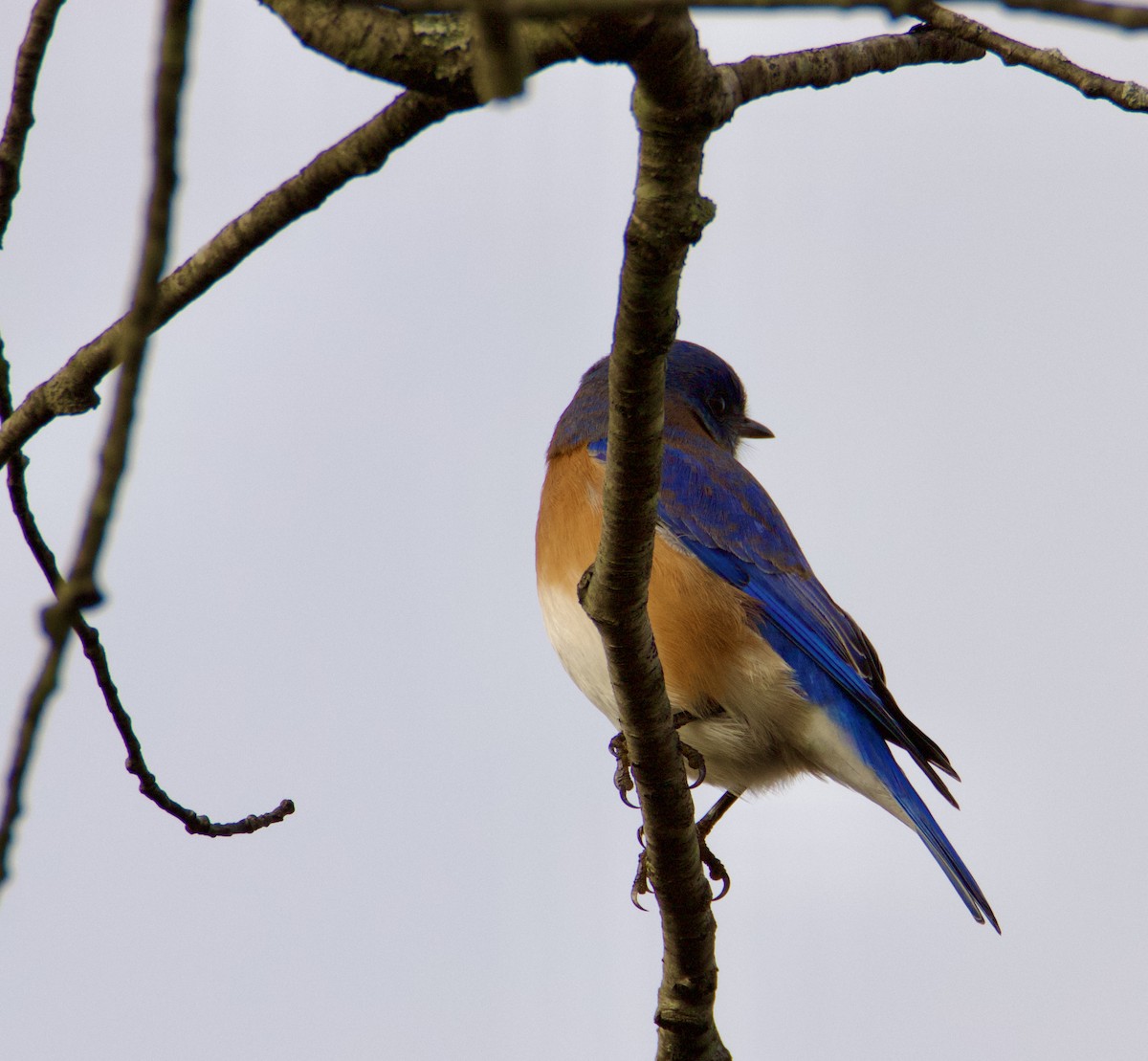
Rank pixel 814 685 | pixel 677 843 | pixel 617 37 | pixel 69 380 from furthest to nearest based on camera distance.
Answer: pixel 814 685 → pixel 677 843 → pixel 69 380 → pixel 617 37

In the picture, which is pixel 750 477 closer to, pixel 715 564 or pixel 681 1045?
pixel 715 564

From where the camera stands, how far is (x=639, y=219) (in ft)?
6.68

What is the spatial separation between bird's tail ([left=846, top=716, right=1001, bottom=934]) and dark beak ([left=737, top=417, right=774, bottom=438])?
2.07 m

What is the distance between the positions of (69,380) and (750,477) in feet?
12.7

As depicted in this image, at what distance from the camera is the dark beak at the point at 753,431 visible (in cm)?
664

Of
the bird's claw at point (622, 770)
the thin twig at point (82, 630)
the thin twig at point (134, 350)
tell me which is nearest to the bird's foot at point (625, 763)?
the bird's claw at point (622, 770)

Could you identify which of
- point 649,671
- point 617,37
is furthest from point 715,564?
point 617,37

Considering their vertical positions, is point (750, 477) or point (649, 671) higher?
point (750, 477)

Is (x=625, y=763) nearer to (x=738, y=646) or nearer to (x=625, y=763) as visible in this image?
(x=625, y=763)

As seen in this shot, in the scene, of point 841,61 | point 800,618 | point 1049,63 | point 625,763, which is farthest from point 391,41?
point 800,618

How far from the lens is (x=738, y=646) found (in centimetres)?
472

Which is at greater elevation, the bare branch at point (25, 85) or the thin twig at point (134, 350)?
the bare branch at point (25, 85)

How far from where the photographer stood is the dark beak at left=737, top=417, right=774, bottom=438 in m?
6.64

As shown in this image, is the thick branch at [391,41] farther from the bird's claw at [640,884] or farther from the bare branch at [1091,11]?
the bird's claw at [640,884]
